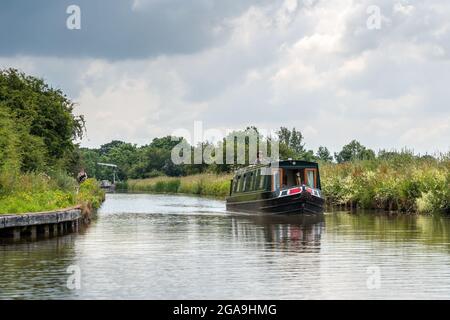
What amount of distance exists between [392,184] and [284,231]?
14.7m

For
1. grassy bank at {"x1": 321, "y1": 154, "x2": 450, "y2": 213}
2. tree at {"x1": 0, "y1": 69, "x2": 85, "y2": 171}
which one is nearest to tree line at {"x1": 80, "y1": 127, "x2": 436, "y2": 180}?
grassy bank at {"x1": 321, "y1": 154, "x2": 450, "y2": 213}

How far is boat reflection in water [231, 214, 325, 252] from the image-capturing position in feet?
77.6

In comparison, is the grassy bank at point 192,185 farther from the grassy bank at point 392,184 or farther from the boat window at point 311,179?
the boat window at point 311,179

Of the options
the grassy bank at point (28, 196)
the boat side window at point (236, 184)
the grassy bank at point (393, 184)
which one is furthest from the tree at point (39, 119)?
the grassy bank at point (393, 184)

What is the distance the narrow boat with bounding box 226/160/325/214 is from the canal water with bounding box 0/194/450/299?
28.4 feet

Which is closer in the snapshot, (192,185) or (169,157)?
(192,185)

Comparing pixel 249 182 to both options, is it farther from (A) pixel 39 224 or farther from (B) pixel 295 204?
(A) pixel 39 224

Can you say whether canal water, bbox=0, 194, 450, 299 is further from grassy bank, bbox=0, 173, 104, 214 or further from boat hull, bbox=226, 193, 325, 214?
boat hull, bbox=226, 193, 325, 214

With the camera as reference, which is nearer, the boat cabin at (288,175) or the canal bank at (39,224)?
the canal bank at (39,224)

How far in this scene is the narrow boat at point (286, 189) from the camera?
39.3 metres

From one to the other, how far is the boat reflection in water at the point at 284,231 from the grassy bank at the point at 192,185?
123 ft

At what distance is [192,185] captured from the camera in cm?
8881

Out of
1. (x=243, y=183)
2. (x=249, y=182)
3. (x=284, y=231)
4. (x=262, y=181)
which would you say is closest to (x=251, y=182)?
(x=249, y=182)
